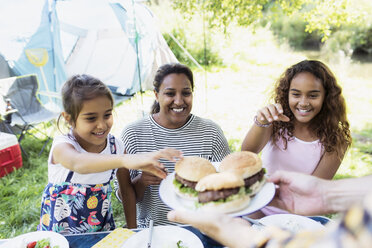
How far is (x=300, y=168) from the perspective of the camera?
8.37ft

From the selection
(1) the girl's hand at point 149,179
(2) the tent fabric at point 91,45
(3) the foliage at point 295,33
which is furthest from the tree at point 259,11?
(3) the foliage at point 295,33

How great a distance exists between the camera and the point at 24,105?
245 inches

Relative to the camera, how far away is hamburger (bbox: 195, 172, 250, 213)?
155cm

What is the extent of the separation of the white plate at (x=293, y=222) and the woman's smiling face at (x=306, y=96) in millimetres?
982

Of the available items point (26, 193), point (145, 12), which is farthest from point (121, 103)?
point (26, 193)

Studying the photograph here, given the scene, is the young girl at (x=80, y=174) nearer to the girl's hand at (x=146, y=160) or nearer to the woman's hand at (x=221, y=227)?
the girl's hand at (x=146, y=160)

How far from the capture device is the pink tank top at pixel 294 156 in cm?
249

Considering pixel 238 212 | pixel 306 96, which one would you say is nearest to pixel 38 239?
pixel 238 212

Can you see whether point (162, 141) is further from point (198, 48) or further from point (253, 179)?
point (198, 48)

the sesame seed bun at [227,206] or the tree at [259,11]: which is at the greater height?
the tree at [259,11]

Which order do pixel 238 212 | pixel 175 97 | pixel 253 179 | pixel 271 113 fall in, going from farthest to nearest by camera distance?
Result: 1. pixel 175 97
2. pixel 271 113
3. pixel 253 179
4. pixel 238 212

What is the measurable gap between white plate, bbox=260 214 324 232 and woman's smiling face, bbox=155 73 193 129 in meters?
1.11

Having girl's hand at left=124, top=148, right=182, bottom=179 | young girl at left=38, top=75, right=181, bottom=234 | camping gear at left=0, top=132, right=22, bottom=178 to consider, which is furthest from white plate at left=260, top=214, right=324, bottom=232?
camping gear at left=0, top=132, right=22, bottom=178

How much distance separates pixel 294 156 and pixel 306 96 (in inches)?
22.5
